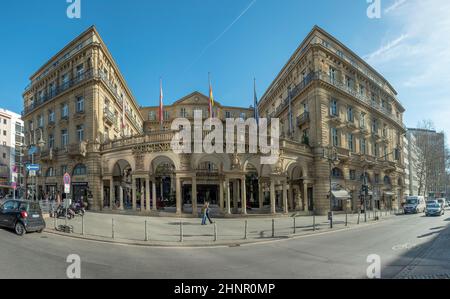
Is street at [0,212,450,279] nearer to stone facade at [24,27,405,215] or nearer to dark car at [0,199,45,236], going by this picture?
dark car at [0,199,45,236]

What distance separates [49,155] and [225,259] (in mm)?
33932

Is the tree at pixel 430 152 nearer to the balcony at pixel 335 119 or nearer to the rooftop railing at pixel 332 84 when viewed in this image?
the rooftop railing at pixel 332 84

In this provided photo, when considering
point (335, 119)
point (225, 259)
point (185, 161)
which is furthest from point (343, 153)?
point (225, 259)

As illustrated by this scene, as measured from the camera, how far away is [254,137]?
27.0 meters

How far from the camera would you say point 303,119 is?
117 feet

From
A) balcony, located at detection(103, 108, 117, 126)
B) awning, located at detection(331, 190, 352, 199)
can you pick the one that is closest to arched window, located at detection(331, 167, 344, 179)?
awning, located at detection(331, 190, 352, 199)

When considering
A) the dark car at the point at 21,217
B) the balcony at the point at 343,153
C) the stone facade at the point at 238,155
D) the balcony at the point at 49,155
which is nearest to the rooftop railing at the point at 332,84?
the stone facade at the point at 238,155

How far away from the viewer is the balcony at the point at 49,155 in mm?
35469

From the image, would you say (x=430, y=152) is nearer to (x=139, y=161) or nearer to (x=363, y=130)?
(x=363, y=130)

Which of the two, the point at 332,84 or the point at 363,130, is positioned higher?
the point at 332,84

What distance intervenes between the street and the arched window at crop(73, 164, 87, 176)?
20.0m
